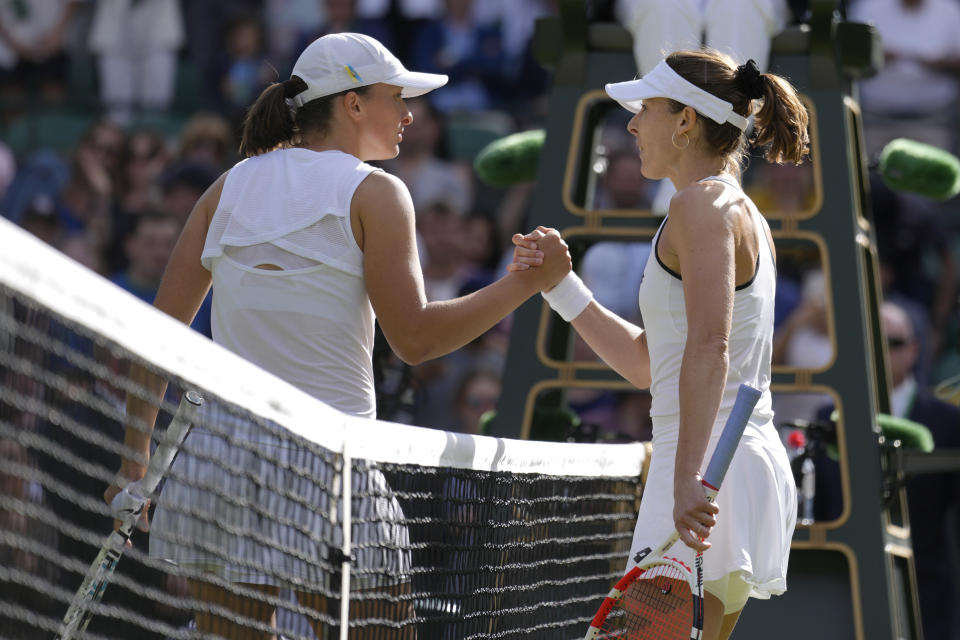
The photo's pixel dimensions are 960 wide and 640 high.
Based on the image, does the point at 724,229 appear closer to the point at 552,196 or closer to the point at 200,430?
the point at 200,430

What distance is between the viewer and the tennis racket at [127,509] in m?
2.67

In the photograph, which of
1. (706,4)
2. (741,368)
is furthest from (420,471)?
(706,4)

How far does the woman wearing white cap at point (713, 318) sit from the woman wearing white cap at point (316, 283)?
0.45 m

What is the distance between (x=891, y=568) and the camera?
5.35 meters

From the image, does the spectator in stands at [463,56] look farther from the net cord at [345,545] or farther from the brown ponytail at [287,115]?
the net cord at [345,545]

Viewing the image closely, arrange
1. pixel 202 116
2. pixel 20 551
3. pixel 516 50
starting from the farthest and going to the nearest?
pixel 516 50 → pixel 202 116 → pixel 20 551

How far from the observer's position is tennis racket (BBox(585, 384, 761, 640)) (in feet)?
9.55

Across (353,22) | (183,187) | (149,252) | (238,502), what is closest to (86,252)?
(183,187)

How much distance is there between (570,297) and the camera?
3.71 m

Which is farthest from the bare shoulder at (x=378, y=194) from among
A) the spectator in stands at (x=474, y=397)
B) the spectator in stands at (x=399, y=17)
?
the spectator in stands at (x=399, y=17)

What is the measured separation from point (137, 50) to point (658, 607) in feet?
31.4

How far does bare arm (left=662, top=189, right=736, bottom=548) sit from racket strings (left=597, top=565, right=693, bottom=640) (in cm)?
19

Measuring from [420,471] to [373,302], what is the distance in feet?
1.20

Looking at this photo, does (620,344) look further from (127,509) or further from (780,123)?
(127,509)
